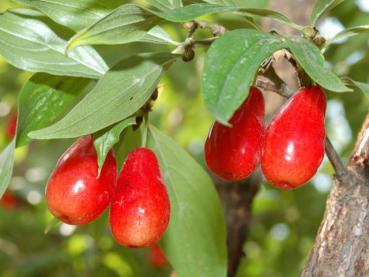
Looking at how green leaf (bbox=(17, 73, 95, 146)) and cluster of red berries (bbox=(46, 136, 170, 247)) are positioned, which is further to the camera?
green leaf (bbox=(17, 73, 95, 146))

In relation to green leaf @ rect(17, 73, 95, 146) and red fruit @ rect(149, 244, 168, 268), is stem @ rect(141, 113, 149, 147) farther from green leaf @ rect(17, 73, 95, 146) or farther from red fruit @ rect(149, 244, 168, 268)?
red fruit @ rect(149, 244, 168, 268)

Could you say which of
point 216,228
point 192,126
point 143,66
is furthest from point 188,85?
point 143,66

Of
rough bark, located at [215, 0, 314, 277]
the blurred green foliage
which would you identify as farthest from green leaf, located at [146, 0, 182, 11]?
the blurred green foliage

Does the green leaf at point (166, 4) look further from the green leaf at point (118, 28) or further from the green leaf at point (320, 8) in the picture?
the green leaf at point (320, 8)

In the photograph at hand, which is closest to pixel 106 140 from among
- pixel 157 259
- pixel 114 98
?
pixel 114 98

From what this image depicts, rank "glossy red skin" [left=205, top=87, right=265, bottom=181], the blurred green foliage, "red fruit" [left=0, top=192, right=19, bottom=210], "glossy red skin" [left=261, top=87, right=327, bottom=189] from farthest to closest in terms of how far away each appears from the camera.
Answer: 1. "red fruit" [left=0, top=192, right=19, bottom=210]
2. the blurred green foliage
3. "glossy red skin" [left=205, top=87, right=265, bottom=181]
4. "glossy red skin" [left=261, top=87, right=327, bottom=189]
